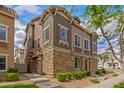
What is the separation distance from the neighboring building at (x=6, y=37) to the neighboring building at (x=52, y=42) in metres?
0.50

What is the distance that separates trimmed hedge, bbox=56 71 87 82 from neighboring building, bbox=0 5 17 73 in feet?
5.03

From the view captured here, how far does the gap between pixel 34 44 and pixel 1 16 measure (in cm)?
143

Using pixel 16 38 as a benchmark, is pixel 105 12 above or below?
above

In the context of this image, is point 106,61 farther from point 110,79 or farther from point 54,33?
point 54,33

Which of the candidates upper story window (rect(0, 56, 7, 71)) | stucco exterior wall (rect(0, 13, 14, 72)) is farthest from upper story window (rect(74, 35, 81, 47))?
upper story window (rect(0, 56, 7, 71))

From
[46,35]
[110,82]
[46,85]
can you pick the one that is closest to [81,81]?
[110,82]

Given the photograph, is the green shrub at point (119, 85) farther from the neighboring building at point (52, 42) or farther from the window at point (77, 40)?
the window at point (77, 40)

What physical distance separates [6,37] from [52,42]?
4.95 feet

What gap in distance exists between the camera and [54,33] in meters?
7.93

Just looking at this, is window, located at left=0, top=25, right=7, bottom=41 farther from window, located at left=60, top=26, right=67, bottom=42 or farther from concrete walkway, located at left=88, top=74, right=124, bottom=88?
concrete walkway, located at left=88, top=74, right=124, bottom=88

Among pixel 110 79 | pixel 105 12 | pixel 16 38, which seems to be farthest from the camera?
pixel 110 79

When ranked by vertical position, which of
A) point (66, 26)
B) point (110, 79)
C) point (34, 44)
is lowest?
point (110, 79)

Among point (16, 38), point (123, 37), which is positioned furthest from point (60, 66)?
point (123, 37)

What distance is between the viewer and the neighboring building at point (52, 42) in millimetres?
7742
